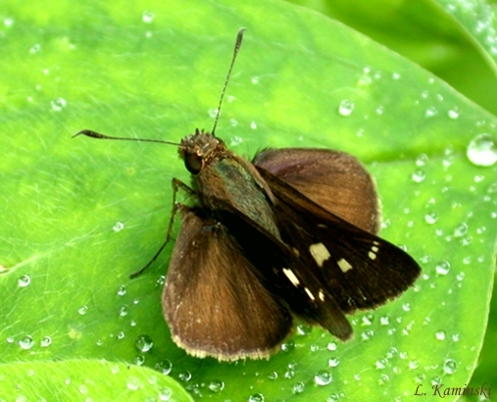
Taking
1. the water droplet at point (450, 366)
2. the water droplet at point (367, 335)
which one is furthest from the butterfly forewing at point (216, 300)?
the water droplet at point (450, 366)

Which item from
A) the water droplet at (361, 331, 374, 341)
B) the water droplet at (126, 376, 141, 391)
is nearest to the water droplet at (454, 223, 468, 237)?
the water droplet at (361, 331, 374, 341)

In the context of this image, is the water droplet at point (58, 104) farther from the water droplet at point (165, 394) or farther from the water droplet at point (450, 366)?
the water droplet at point (450, 366)

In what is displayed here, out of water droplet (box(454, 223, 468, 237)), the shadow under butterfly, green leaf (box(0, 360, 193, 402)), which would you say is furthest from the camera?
water droplet (box(454, 223, 468, 237))

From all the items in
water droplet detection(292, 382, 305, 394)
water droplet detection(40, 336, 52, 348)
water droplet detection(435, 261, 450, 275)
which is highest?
water droplet detection(435, 261, 450, 275)

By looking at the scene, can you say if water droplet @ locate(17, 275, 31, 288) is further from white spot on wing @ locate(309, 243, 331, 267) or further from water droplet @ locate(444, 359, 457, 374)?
water droplet @ locate(444, 359, 457, 374)

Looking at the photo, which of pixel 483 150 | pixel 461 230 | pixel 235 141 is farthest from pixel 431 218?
pixel 235 141

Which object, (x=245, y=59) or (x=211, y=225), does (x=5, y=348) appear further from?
(x=245, y=59)
